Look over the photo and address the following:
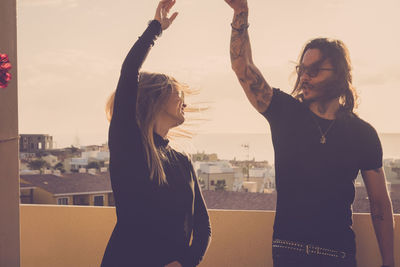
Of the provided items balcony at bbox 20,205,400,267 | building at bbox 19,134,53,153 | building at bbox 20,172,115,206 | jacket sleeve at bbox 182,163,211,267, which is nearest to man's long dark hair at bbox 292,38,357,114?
jacket sleeve at bbox 182,163,211,267

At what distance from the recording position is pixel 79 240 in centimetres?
266

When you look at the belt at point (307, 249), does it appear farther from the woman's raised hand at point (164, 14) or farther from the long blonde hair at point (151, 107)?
the woman's raised hand at point (164, 14)

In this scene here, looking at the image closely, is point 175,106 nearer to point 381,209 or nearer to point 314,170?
point 314,170

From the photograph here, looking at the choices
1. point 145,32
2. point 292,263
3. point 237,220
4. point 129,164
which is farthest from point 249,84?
point 237,220

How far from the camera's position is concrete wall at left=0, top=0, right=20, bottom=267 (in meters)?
1.80

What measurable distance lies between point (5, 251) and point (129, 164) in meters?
0.87

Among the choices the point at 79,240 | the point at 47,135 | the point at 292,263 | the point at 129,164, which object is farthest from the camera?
the point at 47,135

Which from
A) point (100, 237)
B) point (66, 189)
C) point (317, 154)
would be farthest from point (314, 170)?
point (66, 189)

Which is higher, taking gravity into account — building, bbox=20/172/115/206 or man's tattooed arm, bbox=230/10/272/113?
man's tattooed arm, bbox=230/10/272/113

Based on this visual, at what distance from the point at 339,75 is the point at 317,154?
343mm

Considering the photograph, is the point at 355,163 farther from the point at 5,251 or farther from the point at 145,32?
the point at 5,251

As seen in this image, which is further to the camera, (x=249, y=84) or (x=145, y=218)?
(x=249, y=84)

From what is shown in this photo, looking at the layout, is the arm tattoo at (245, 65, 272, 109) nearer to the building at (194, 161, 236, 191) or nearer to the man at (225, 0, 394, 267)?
the man at (225, 0, 394, 267)

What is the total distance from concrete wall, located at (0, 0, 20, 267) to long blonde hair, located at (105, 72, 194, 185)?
60cm
